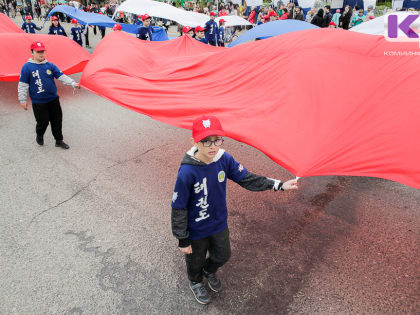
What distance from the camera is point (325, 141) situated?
2.75 meters

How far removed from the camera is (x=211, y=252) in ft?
8.46

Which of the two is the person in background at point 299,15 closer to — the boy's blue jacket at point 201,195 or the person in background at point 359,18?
the person in background at point 359,18

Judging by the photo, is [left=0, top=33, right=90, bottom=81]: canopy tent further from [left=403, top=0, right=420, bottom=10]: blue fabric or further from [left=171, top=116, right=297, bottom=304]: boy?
[left=403, top=0, right=420, bottom=10]: blue fabric

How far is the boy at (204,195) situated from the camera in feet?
7.04

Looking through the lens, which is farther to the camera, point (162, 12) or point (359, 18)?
point (162, 12)

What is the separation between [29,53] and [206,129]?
7.32 m

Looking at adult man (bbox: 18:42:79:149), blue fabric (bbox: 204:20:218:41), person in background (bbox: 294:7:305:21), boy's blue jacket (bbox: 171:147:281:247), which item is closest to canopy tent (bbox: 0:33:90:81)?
adult man (bbox: 18:42:79:149)

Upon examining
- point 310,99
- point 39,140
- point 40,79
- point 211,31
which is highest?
point 211,31

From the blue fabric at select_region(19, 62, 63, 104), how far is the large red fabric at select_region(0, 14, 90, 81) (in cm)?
268

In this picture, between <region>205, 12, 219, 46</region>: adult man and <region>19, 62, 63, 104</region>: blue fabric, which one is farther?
<region>205, 12, 219, 46</region>: adult man

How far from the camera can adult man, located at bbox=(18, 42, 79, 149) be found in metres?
4.85

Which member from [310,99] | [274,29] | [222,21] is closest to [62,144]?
[310,99]

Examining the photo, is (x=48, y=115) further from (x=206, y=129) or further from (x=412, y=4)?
(x=412, y=4)

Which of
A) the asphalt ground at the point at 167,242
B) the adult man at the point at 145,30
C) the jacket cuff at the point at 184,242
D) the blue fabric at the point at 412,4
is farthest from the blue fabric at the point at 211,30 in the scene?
the jacket cuff at the point at 184,242
